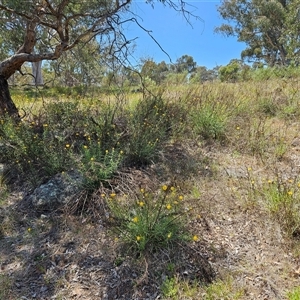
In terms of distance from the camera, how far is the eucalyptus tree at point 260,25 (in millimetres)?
17016

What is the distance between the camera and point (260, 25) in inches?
710

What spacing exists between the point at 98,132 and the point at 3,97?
1.99 metres

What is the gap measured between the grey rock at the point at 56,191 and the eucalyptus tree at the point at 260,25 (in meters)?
16.0

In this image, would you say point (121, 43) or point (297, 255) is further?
point (121, 43)

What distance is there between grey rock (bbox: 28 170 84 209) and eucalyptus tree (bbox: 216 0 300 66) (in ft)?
52.6

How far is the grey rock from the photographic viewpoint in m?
2.64

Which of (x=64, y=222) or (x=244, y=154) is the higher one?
(x=244, y=154)

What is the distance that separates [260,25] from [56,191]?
20.1 metres

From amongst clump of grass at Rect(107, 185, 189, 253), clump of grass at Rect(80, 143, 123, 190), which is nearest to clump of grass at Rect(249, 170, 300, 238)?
clump of grass at Rect(107, 185, 189, 253)

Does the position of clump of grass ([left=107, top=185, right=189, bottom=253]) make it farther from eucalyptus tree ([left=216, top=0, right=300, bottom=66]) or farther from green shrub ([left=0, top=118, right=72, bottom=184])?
eucalyptus tree ([left=216, top=0, right=300, bottom=66])

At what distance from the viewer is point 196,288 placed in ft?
5.62

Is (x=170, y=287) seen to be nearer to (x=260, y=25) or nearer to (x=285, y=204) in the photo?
(x=285, y=204)

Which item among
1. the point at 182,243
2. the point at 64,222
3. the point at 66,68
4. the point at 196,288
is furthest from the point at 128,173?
the point at 66,68

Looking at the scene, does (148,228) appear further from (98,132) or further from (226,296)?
(98,132)
